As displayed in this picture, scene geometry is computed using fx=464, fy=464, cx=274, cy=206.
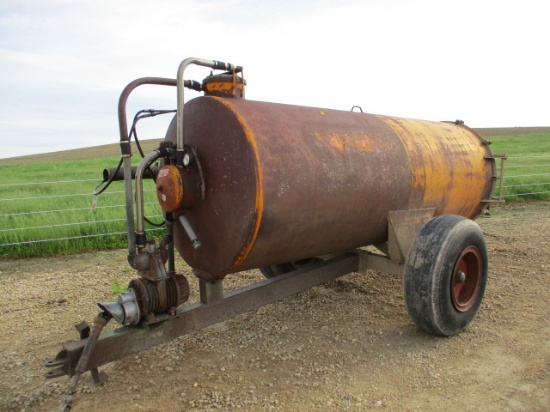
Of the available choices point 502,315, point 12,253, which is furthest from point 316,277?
point 12,253

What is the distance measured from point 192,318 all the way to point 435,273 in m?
1.81

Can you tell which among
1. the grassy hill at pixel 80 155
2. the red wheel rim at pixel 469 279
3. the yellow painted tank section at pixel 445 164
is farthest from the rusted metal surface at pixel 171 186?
the grassy hill at pixel 80 155

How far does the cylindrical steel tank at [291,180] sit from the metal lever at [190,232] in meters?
0.05

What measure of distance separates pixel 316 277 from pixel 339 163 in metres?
1.14

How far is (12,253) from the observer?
6.89m

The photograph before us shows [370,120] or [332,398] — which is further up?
[370,120]

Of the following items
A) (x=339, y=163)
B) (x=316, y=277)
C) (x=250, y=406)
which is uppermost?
(x=339, y=163)

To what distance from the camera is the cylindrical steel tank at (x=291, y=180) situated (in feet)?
9.21

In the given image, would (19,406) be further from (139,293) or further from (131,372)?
(139,293)

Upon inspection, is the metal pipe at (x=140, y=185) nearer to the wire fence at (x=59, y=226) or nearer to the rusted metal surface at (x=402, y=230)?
the rusted metal surface at (x=402, y=230)

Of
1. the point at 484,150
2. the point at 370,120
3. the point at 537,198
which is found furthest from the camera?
the point at 537,198

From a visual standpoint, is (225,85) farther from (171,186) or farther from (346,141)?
(346,141)

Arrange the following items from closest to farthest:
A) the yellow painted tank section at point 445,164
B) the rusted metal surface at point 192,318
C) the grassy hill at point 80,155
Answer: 1. the rusted metal surface at point 192,318
2. the yellow painted tank section at point 445,164
3. the grassy hill at point 80,155

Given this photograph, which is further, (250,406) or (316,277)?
(316,277)
